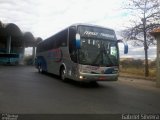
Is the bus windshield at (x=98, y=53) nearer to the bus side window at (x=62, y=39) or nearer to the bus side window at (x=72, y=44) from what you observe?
the bus side window at (x=72, y=44)

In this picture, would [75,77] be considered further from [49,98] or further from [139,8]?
[139,8]

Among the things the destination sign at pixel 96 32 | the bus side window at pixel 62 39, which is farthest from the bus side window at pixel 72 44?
the bus side window at pixel 62 39

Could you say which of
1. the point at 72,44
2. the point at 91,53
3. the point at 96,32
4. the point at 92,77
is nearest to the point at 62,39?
the point at 72,44

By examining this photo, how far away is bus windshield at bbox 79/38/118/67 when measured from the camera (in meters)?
14.9

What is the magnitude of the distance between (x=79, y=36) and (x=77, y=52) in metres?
1.15

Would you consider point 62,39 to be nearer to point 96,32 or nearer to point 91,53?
point 96,32

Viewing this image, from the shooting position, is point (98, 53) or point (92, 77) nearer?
point (92, 77)

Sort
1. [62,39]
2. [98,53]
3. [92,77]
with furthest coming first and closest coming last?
[62,39]
[98,53]
[92,77]

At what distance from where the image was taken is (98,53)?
1505 cm

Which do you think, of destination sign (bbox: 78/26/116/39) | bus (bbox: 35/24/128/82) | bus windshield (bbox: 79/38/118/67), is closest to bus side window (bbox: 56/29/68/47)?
bus (bbox: 35/24/128/82)

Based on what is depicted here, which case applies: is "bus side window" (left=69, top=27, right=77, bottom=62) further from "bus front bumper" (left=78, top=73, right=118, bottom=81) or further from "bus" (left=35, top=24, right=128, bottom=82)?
"bus front bumper" (left=78, top=73, right=118, bottom=81)

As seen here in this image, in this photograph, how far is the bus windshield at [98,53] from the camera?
14.9 m

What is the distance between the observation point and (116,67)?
610 inches

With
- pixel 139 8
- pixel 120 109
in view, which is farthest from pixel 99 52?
pixel 139 8
